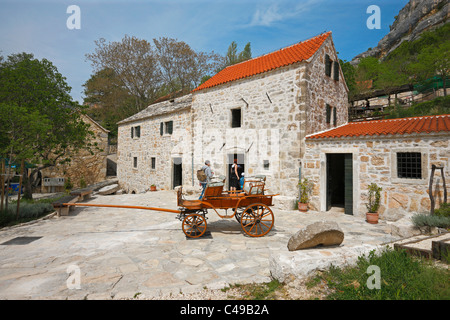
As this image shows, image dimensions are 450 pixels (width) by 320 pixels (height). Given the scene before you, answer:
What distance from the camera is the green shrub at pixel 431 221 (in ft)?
17.7

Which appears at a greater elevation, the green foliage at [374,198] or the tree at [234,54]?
the tree at [234,54]

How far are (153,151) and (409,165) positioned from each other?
Answer: 1509 centimetres

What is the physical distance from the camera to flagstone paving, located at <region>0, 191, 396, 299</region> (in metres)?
3.21

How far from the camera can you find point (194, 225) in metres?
5.50

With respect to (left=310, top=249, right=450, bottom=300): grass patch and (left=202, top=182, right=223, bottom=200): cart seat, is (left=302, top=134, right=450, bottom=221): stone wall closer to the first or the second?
(left=310, top=249, right=450, bottom=300): grass patch

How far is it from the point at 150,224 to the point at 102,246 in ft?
6.70

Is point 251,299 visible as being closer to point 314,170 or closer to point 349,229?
point 349,229

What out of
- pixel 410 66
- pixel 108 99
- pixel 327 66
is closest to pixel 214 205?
pixel 327 66

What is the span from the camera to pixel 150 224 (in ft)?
22.7

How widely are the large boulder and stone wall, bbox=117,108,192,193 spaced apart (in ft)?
34.8

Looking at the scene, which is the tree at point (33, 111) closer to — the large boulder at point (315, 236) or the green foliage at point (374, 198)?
the large boulder at point (315, 236)

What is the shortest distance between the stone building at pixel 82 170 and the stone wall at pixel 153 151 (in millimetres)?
1596

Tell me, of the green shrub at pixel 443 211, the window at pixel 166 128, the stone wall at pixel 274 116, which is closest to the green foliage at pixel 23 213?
the stone wall at pixel 274 116
